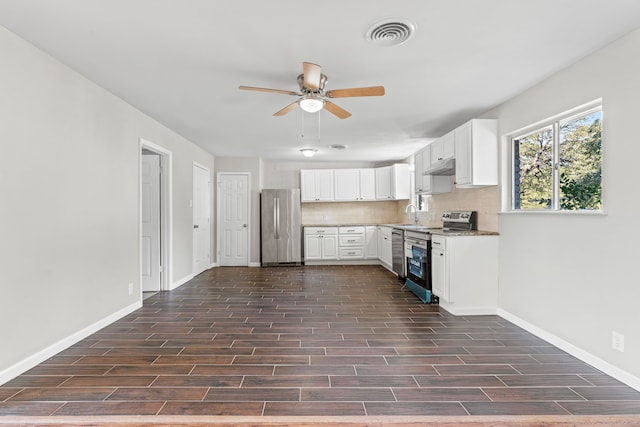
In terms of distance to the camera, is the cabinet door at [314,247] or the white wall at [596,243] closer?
the white wall at [596,243]

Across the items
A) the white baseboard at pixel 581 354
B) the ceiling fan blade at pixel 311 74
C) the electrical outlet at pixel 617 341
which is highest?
the ceiling fan blade at pixel 311 74

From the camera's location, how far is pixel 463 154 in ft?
13.3

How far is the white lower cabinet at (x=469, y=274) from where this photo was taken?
12.5 ft

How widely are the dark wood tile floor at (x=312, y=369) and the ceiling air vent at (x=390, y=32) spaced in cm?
236

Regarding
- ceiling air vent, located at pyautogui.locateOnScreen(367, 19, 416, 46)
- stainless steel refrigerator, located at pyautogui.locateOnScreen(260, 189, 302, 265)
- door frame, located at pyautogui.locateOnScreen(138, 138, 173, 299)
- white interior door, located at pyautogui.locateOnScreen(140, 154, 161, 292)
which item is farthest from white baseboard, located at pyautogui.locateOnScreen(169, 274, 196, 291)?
ceiling air vent, located at pyautogui.locateOnScreen(367, 19, 416, 46)

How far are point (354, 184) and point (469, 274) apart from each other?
4.11 m

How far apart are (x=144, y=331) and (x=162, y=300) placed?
1201 millimetres

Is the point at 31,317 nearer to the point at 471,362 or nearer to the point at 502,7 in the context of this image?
the point at 471,362

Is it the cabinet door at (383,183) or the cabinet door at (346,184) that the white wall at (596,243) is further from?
the cabinet door at (346,184)

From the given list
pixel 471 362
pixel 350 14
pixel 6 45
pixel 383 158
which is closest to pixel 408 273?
pixel 471 362

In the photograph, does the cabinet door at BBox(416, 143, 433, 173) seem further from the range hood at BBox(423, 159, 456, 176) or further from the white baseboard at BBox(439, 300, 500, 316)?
the white baseboard at BBox(439, 300, 500, 316)

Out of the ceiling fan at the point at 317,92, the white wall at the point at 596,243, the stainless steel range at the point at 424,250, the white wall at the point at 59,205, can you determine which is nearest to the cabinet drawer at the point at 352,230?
the stainless steel range at the point at 424,250

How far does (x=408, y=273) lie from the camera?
16.4 ft

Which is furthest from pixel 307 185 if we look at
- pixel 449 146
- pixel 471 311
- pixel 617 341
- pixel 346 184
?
pixel 617 341
